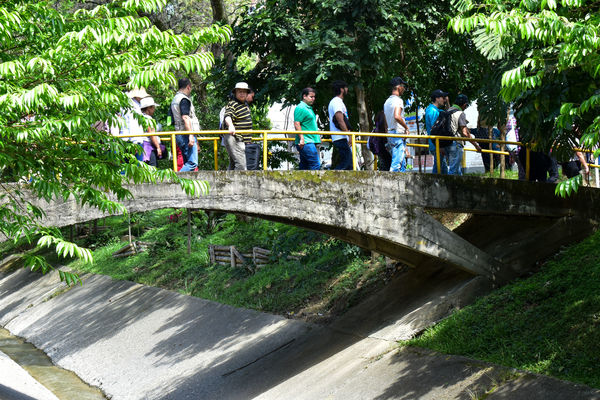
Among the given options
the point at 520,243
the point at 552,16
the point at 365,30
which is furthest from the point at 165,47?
the point at 520,243

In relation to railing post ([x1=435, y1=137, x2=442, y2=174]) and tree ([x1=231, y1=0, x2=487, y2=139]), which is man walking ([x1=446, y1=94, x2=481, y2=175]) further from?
tree ([x1=231, y1=0, x2=487, y2=139])

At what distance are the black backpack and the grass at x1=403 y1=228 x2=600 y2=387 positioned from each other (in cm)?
273

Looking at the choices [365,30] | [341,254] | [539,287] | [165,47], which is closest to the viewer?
[165,47]

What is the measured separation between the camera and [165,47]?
9320 mm

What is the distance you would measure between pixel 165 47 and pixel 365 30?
21.2 ft

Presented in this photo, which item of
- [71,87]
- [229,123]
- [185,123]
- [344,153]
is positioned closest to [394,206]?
[344,153]

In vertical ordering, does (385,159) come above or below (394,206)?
above

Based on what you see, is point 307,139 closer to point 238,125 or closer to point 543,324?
point 238,125

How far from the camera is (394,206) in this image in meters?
12.3

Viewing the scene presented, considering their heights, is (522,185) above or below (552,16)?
below

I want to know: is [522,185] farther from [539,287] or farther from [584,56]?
[584,56]

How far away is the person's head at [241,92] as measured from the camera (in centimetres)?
1227

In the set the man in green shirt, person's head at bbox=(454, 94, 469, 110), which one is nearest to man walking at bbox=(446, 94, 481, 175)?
person's head at bbox=(454, 94, 469, 110)

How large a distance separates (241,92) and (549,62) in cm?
495
